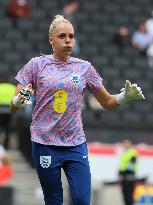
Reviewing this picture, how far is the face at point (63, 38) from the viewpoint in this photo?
5500mm

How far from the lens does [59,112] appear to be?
18.1ft

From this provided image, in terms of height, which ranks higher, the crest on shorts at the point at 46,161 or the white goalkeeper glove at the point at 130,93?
the white goalkeeper glove at the point at 130,93

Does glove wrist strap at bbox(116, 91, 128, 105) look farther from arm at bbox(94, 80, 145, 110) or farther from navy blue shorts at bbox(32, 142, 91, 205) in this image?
navy blue shorts at bbox(32, 142, 91, 205)

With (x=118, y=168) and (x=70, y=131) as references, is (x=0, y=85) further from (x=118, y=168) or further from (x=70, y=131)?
(x=70, y=131)

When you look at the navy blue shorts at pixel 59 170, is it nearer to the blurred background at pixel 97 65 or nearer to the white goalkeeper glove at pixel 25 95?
the white goalkeeper glove at pixel 25 95

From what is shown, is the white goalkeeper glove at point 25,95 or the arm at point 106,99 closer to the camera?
the white goalkeeper glove at point 25,95

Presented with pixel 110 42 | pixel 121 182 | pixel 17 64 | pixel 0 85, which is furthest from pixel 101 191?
pixel 110 42

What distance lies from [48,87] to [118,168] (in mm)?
7212

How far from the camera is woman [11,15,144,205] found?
550 cm

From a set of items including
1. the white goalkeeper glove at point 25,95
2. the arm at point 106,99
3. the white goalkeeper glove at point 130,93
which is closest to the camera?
the white goalkeeper glove at point 25,95

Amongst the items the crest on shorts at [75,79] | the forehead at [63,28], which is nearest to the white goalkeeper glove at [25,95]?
the crest on shorts at [75,79]

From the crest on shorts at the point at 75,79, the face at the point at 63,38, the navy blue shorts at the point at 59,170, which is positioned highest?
the face at the point at 63,38

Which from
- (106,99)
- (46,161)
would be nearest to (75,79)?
(106,99)

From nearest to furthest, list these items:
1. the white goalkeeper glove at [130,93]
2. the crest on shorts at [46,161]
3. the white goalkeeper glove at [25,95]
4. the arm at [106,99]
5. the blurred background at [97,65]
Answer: the white goalkeeper glove at [25,95]
the white goalkeeper glove at [130,93]
the crest on shorts at [46,161]
the arm at [106,99]
the blurred background at [97,65]
